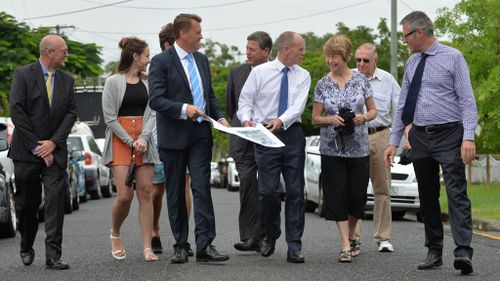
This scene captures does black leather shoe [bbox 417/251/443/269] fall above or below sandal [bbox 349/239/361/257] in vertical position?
above

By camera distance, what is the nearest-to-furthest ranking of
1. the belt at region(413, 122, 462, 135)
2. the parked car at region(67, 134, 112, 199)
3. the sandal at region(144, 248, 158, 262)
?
the belt at region(413, 122, 462, 135) → the sandal at region(144, 248, 158, 262) → the parked car at region(67, 134, 112, 199)

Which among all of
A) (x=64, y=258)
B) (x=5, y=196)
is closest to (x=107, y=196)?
(x=5, y=196)

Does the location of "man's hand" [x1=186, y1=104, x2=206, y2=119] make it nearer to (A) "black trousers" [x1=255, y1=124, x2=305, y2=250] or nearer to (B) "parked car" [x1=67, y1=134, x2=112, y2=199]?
(A) "black trousers" [x1=255, y1=124, x2=305, y2=250]

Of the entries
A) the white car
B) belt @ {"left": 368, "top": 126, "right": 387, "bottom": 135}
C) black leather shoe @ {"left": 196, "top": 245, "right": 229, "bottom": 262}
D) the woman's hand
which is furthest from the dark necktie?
the white car

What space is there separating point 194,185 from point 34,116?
1451 millimetres

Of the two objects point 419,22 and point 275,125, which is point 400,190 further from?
point 419,22

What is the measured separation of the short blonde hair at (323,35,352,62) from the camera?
10758mm

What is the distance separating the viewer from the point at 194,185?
10188 millimetres

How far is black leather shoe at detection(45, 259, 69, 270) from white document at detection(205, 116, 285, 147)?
1.65 metres

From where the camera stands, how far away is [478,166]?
164 ft

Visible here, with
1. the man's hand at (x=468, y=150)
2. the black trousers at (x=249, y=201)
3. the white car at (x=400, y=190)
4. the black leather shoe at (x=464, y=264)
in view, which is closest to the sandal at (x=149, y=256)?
the black trousers at (x=249, y=201)

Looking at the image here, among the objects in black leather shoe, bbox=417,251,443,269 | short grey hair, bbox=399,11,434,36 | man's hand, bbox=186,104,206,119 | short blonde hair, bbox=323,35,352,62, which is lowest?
black leather shoe, bbox=417,251,443,269

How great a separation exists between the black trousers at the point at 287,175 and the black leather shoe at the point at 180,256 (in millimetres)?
911

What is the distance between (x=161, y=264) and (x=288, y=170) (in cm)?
138
